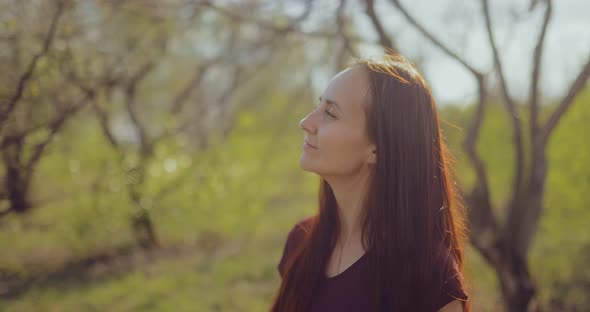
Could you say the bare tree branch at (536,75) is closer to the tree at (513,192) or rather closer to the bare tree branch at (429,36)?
the tree at (513,192)

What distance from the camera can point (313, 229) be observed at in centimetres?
203

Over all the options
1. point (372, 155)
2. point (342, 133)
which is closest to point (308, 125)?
point (342, 133)

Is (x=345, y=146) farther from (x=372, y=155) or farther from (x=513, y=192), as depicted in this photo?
(x=513, y=192)

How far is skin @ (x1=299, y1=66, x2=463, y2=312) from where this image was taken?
1.76 m

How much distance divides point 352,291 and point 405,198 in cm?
34

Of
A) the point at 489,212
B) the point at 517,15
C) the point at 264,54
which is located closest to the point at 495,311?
the point at 489,212

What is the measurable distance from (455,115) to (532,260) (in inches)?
67.0

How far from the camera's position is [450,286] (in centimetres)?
154

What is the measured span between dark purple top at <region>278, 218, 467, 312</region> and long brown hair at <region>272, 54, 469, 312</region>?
0.09ft

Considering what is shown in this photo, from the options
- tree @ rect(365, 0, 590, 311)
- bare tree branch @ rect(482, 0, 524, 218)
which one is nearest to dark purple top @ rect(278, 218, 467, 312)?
tree @ rect(365, 0, 590, 311)

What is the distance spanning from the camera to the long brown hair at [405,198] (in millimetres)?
1595

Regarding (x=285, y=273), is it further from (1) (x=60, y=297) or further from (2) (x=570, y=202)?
(2) (x=570, y=202)

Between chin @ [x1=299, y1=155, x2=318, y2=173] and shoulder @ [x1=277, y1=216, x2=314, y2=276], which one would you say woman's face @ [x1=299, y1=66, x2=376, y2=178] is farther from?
shoulder @ [x1=277, y1=216, x2=314, y2=276]

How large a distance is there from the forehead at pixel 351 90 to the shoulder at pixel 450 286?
573 millimetres
